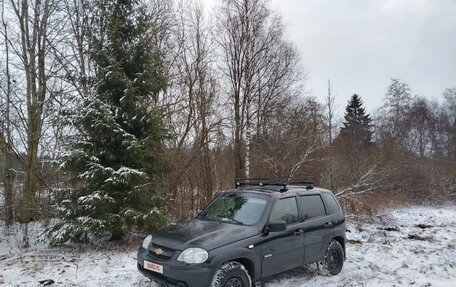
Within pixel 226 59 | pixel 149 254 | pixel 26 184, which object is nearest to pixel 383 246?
pixel 149 254

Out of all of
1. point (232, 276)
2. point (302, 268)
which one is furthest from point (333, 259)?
point (232, 276)

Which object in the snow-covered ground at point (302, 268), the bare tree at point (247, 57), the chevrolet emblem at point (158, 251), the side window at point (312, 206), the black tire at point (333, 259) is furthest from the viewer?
the bare tree at point (247, 57)

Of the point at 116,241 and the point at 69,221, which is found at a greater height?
the point at 69,221

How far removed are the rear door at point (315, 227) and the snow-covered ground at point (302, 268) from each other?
1.53 ft

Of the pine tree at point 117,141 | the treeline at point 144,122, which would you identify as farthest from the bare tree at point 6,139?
the pine tree at point 117,141

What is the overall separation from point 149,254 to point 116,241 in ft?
14.1

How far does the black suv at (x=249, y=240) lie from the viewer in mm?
A: 4871

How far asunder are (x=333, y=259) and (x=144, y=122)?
5601mm

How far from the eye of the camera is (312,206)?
22.3 ft

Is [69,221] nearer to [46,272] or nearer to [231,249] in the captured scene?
[46,272]

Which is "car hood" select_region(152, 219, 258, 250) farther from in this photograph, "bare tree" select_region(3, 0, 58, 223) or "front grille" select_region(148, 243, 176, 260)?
"bare tree" select_region(3, 0, 58, 223)

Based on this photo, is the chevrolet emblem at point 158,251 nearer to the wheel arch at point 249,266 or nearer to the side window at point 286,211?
the wheel arch at point 249,266

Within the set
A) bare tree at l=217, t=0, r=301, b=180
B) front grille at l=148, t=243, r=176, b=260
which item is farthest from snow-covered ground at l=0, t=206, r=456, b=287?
bare tree at l=217, t=0, r=301, b=180

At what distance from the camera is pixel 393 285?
6195 mm
